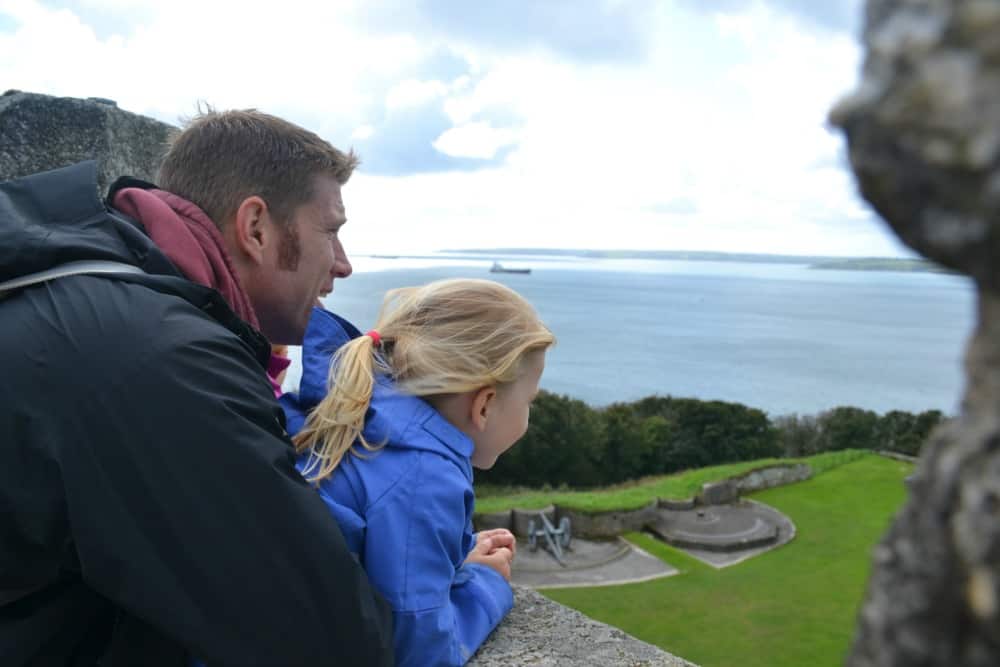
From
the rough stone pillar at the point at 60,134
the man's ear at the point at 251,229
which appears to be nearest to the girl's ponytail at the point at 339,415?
the man's ear at the point at 251,229

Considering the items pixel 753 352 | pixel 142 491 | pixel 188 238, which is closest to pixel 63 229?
pixel 188 238

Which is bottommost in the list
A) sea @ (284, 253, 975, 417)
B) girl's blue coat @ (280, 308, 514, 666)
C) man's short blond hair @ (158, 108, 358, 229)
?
sea @ (284, 253, 975, 417)

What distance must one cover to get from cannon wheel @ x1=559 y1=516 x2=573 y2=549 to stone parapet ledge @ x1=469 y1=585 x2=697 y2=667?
63.3ft

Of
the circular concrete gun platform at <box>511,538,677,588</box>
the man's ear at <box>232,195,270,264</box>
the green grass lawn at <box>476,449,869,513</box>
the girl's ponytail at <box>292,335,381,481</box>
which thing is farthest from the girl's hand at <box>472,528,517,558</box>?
the green grass lawn at <box>476,449,869,513</box>

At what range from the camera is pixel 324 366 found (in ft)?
8.61

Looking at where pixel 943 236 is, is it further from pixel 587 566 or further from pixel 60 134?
pixel 587 566

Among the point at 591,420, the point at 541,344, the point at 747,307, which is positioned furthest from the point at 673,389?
the point at 747,307

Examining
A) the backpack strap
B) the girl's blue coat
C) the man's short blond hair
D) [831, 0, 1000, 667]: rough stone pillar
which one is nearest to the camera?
[831, 0, 1000, 667]: rough stone pillar

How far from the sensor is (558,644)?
2.72 m

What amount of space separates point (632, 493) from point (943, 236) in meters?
25.1

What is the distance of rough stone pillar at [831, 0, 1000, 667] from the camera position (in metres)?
0.59

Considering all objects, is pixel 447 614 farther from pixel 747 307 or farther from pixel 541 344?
pixel 747 307

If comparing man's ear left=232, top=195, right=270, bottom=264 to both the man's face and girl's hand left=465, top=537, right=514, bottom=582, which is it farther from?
girl's hand left=465, top=537, right=514, bottom=582

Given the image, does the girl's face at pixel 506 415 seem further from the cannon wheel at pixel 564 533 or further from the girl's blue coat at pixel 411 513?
the cannon wheel at pixel 564 533
